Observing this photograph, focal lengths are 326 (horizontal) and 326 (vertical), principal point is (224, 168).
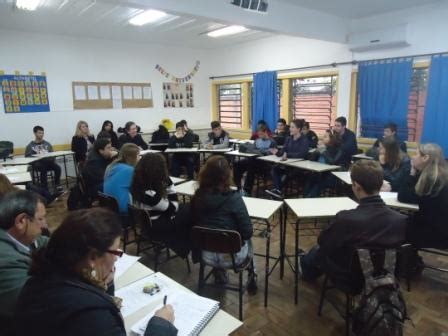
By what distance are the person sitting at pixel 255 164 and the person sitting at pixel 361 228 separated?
352cm

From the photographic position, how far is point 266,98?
7.32 m

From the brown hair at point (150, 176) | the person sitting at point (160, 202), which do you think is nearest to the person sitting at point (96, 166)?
the person sitting at point (160, 202)

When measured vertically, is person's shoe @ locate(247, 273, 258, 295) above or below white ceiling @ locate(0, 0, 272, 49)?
below

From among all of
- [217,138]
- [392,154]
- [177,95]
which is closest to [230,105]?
[177,95]

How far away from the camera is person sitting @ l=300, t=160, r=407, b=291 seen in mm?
1919

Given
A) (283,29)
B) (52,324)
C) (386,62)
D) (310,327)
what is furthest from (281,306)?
(386,62)

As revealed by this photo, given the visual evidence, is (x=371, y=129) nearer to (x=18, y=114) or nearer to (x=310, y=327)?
(x=310, y=327)

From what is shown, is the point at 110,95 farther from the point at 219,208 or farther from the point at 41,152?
the point at 219,208

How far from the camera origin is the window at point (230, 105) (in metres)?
8.55

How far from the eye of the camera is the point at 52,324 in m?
0.84

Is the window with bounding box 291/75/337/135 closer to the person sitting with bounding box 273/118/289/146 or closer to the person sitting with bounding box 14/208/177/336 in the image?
the person sitting with bounding box 273/118/289/146

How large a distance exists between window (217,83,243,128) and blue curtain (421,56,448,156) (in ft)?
14.6

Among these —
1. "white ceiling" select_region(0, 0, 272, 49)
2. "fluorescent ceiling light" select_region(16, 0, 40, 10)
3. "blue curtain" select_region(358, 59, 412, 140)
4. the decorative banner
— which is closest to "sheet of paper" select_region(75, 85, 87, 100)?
"white ceiling" select_region(0, 0, 272, 49)

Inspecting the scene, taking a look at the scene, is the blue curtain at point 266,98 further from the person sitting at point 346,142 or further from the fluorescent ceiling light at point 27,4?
the fluorescent ceiling light at point 27,4
